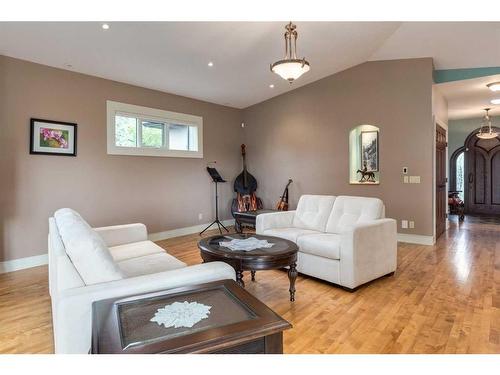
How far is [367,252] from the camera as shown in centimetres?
308

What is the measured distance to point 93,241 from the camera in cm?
165

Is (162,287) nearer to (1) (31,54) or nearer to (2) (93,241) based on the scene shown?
(2) (93,241)

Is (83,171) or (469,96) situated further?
(469,96)

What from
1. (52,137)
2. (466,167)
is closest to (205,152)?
(52,137)

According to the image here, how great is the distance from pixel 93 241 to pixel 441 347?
2.29 m

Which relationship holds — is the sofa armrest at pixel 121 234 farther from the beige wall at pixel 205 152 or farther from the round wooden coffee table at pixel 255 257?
the beige wall at pixel 205 152

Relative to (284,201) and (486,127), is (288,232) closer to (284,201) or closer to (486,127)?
(284,201)

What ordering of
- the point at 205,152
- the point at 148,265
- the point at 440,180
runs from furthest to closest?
the point at 205,152, the point at 440,180, the point at 148,265

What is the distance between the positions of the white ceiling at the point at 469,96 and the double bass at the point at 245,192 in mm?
4036

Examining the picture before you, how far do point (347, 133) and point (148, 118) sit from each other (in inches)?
144

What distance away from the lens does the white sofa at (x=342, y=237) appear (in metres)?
2.99

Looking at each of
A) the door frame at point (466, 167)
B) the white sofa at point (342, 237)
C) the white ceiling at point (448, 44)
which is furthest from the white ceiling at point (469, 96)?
the white sofa at point (342, 237)
